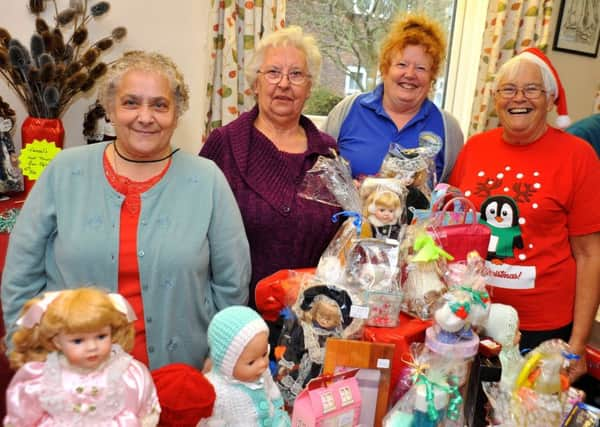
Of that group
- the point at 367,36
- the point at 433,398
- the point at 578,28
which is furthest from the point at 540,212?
the point at 578,28

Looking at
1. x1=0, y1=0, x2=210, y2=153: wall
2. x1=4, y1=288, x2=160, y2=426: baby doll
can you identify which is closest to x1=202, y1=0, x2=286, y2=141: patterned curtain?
x1=0, y1=0, x2=210, y2=153: wall

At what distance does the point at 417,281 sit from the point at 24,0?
2.13m

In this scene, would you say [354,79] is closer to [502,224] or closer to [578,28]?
[578,28]

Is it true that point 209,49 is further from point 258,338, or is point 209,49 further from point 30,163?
point 258,338

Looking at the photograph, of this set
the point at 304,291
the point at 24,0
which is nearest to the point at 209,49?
the point at 24,0

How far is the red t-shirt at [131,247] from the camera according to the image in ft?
4.31

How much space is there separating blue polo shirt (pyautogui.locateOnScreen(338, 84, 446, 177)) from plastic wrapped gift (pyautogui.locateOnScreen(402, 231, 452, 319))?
0.65m

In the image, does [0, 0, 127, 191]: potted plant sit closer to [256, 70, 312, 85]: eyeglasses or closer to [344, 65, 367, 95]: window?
[256, 70, 312, 85]: eyeglasses

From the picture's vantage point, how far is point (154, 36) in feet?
8.41

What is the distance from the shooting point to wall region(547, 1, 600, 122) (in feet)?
12.0

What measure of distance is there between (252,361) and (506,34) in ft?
10.2

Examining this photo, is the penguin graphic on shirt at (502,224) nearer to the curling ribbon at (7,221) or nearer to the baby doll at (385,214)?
the baby doll at (385,214)

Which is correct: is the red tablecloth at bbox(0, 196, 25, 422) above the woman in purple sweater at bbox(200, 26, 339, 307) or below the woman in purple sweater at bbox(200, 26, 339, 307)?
below

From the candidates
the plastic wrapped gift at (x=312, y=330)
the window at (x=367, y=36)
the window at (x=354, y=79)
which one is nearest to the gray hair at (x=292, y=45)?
the plastic wrapped gift at (x=312, y=330)
